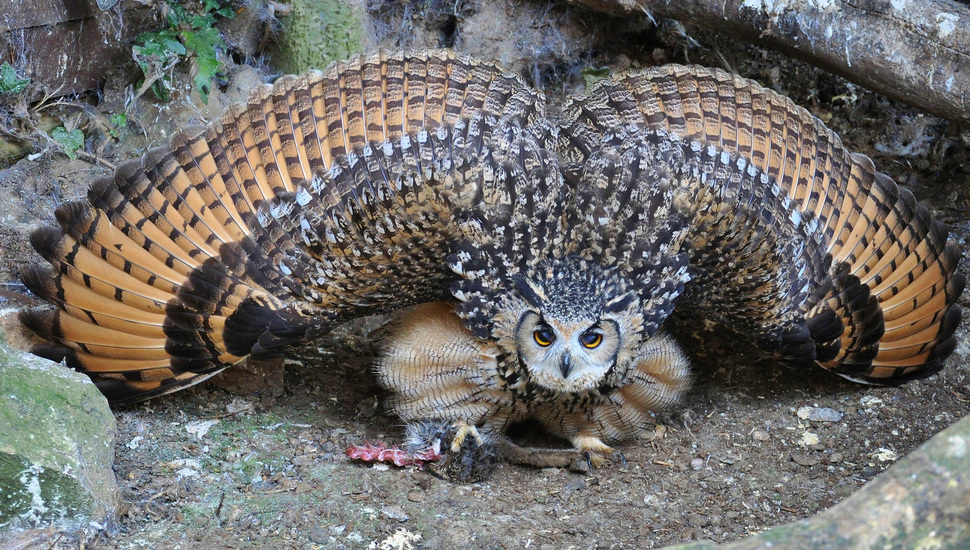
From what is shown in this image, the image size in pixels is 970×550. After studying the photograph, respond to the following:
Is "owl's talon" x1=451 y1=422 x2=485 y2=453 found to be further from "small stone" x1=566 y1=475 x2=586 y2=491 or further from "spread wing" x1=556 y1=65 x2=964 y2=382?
"spread wing" x1=556 y1=65 x2=964 y2=382

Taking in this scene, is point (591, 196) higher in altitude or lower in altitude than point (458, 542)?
higher

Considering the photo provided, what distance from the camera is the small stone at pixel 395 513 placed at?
3.49 metres

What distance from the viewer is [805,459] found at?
4039mm

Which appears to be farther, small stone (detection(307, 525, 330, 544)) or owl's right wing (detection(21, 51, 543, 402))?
owl's right wing (detection(21, 51, 543, 402))

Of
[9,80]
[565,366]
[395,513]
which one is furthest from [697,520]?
[9,80]

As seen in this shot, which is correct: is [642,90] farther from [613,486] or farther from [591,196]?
[613,486]

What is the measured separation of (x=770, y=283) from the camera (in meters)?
3.94

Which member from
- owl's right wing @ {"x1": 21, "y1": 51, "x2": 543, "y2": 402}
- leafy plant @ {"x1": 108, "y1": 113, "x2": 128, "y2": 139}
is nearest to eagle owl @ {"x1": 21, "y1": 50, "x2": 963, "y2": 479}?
owl's right wing @ {"x1": 21, "y1": 51, "x2": 543, "y2": 402}

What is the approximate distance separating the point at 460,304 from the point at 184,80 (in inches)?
92.5

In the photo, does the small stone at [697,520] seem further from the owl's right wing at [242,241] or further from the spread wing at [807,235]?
the owl's right wing at [242,241]

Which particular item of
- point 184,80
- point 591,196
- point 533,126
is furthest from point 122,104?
point 591,196

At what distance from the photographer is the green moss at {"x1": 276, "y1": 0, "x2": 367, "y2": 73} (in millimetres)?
5234

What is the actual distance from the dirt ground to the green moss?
246 millimetres

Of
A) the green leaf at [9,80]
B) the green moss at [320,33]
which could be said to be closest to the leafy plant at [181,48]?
the green moss at [320,33]
